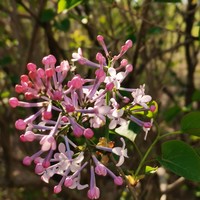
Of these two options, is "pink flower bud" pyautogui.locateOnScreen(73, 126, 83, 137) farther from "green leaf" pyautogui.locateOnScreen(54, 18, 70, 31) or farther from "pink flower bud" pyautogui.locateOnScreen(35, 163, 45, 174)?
"green leaf" pyautogui.locateOnScreen(54, 18, 70, 31)

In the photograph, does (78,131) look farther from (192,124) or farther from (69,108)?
(192,124)

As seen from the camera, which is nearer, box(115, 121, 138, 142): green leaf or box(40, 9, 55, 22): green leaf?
box(115, 121, 138, 142): green leaf

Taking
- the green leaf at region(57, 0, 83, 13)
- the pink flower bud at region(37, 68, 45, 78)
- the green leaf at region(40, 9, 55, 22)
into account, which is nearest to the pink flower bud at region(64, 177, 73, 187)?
the pink flower bud at region(37, 68, 45, 78)

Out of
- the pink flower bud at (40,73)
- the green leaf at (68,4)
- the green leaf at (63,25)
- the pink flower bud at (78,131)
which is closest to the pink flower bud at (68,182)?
the pink flower bud at (78,131)

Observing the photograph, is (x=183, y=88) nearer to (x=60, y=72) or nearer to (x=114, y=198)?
(x=114, y=198)

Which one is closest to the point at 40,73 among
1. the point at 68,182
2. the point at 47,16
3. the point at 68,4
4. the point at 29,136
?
the point at 29,136

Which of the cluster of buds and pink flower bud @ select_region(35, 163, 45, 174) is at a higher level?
the cluster of buds
